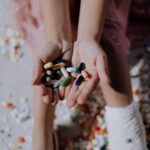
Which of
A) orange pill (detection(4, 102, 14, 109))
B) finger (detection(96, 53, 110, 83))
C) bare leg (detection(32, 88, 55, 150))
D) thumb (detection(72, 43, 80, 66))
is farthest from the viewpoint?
orange pill (detection(4, 102, 14, 109))

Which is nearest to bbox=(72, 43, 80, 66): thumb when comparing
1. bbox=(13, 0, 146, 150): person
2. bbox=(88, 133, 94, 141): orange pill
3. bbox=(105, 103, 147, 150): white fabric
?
bbox=(13, 0, 146, 150): person

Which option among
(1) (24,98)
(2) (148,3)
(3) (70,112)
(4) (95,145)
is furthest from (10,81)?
(2) (148,3)

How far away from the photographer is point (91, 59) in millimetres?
818

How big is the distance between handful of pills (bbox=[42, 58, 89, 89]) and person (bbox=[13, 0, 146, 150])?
0.04ft

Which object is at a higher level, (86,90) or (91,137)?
(86,90)

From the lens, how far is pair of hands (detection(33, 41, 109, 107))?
2.63ft

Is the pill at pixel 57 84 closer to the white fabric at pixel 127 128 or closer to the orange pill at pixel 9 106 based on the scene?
the white fabric at pixel 127 128

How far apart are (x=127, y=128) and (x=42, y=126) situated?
19 centimetres

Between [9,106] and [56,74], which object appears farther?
[9,106]

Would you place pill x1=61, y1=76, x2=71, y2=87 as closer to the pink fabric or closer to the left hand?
the left hand

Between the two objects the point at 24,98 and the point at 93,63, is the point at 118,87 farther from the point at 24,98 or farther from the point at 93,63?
the point at 24,98

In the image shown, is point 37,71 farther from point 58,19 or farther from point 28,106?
point 28,106

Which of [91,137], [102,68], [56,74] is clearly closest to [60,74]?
[56,74]

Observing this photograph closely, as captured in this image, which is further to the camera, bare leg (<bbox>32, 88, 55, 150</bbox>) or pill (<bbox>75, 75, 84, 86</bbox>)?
bare leg (<bbox>32, 88, 55, 150</bbox>)
